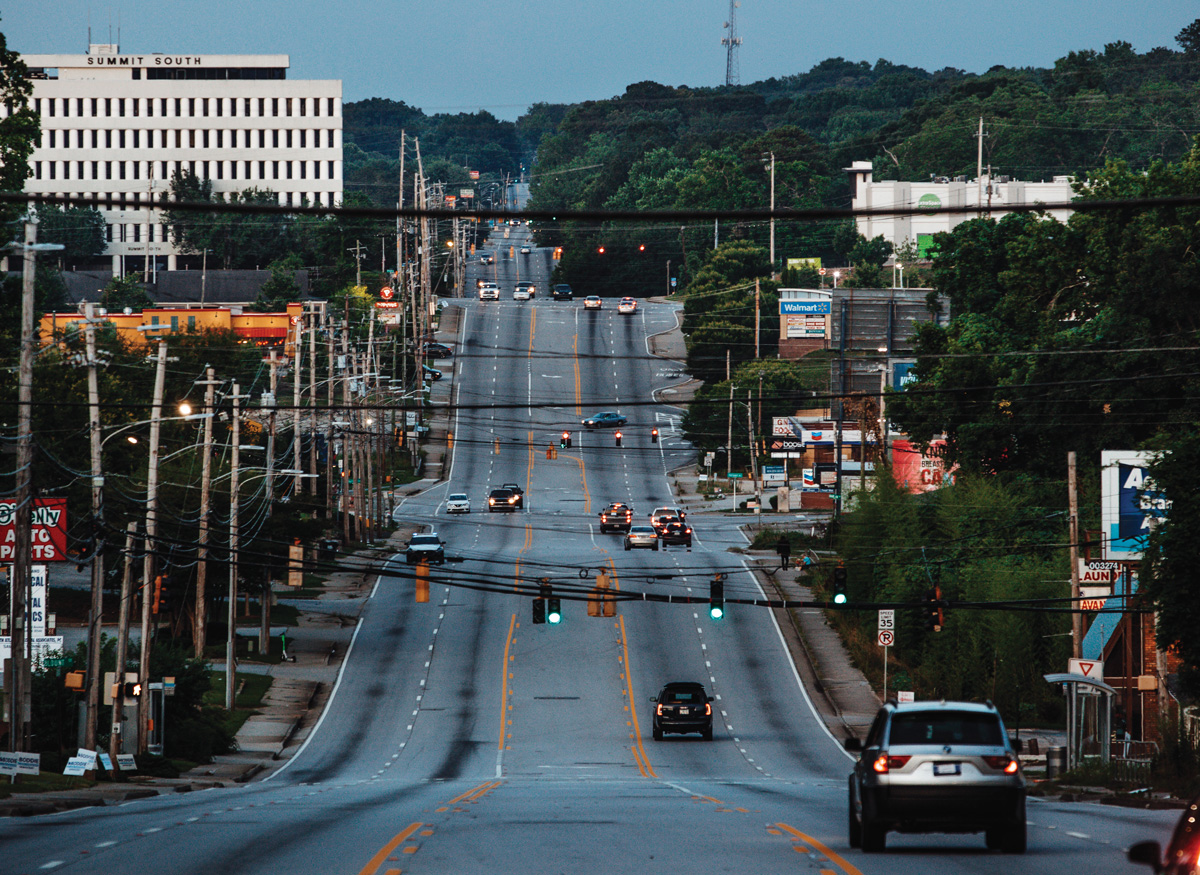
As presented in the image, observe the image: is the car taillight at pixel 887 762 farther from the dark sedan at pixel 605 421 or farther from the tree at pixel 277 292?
the tree at pixel 277 292

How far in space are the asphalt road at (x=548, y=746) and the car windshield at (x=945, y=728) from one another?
1.25 metres

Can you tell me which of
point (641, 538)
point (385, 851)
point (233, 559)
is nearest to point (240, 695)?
point (233, 559)

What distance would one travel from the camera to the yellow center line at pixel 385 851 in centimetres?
1650

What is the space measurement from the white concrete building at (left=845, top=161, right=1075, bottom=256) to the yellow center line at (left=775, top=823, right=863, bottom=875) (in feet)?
510

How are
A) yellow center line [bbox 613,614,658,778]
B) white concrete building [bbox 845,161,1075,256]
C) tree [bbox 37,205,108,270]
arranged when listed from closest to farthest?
yellow center line [bbox 613,614,658,778] < white concrete building [bbox 845,161,1075,256] < tree [bbox 37,205,108,270]

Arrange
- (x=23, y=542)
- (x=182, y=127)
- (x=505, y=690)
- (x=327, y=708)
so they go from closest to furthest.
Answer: (x=23, y=542) → (x=327, y=708) → (x=505, y=690) → (x=182, y=127)

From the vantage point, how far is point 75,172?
19712 centimetres

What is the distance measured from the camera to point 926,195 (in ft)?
597

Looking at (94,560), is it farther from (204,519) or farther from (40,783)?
(204,519)

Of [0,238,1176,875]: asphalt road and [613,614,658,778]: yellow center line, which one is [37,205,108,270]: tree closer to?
[0,238,1176,875]: asphalt road

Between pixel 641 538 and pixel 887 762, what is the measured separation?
59.5 metres

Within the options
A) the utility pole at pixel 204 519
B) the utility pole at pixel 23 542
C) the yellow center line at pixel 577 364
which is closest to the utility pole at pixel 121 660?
the utility pole at pixel 23 542

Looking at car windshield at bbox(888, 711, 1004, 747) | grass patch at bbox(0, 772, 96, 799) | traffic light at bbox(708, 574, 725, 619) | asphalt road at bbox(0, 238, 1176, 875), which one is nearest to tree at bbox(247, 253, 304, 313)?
asphalt road at bbox(0, 238, 1176, 875)

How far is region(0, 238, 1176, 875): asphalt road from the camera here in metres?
A: 18.2
